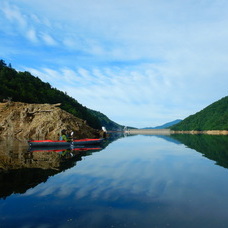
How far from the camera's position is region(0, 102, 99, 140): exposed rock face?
59906 mm

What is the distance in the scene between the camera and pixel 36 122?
64250 millimetres

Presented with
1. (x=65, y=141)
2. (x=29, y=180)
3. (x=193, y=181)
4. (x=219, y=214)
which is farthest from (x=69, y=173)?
(x=65, y=141)

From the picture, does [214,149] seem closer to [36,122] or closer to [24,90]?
[36,122]

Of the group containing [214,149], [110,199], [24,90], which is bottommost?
[110,199]

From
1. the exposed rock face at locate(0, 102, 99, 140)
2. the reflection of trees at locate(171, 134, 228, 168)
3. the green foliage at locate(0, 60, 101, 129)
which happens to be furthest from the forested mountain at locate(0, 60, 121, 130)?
the reflection of trees at locate(171, 134, 228, 168)

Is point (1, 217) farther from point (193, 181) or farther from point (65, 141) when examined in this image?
point (65, 141)

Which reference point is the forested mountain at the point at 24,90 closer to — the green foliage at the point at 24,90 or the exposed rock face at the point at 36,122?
the green foliage at the point at 24,90

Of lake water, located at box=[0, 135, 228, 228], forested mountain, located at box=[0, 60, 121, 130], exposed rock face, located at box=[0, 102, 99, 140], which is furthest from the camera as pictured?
forested mountain, located at box=[0, 60, 121, 130]

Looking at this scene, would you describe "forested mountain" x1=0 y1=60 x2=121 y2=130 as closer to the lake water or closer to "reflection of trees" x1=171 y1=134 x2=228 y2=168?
"reflection of trees" x1=171 y1=134 x2=228 y2=168

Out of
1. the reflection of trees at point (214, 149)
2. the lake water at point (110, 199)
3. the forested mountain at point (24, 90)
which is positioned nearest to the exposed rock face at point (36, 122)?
the forested mountain at point (24, 90)

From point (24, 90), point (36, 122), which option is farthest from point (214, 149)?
point (24, 90)

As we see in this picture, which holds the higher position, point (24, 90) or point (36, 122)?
point (24, 90)

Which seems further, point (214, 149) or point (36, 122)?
point (36, 122)

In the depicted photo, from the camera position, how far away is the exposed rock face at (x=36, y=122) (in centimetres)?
5991
